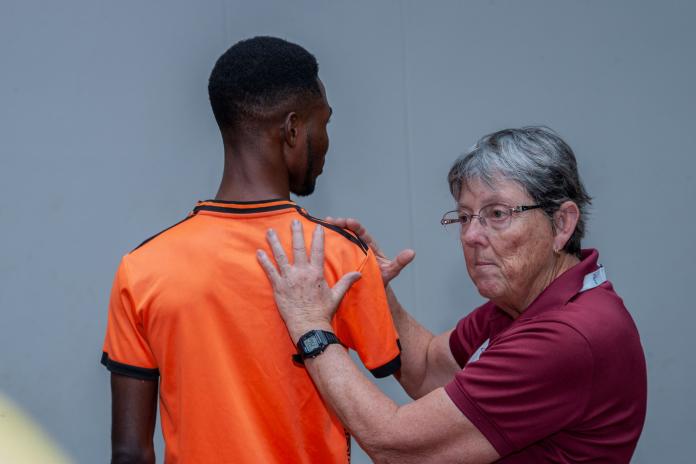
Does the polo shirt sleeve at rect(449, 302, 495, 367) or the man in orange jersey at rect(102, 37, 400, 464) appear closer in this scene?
the man in orange jersey at rect(102, 37, 400, 464)

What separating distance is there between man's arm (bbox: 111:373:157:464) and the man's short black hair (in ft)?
1.59

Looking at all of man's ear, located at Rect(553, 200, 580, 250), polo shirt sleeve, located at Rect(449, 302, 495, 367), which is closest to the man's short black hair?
man's ear, located at Rect(553, 200, 580, 250)

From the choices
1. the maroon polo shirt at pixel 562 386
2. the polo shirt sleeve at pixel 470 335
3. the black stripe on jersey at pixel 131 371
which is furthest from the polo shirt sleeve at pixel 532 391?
the black stripe on jersey at pixel 131 371

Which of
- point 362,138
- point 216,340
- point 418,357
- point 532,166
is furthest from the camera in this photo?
point 362,138

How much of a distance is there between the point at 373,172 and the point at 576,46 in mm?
868

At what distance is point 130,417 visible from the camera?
132 centimetres

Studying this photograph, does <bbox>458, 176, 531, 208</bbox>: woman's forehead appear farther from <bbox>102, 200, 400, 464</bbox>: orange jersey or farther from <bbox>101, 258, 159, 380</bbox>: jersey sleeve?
<bbox>101, 258, 159, 380</bbox>: jersey sleeve

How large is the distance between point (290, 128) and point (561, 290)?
25.1 inches

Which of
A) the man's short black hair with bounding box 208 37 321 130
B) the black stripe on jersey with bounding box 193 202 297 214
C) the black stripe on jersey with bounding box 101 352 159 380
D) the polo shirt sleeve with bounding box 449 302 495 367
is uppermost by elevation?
the man's short black hair with bounding box 208 37 321 130

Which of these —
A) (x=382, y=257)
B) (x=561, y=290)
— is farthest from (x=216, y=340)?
(x=382, y=257)

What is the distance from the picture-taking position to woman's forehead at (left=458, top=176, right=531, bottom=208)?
1534mm

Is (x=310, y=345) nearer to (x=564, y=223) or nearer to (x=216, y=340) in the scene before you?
(x=216, y=340)

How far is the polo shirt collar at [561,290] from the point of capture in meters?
1.52

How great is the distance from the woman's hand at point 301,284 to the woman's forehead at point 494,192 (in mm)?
358
